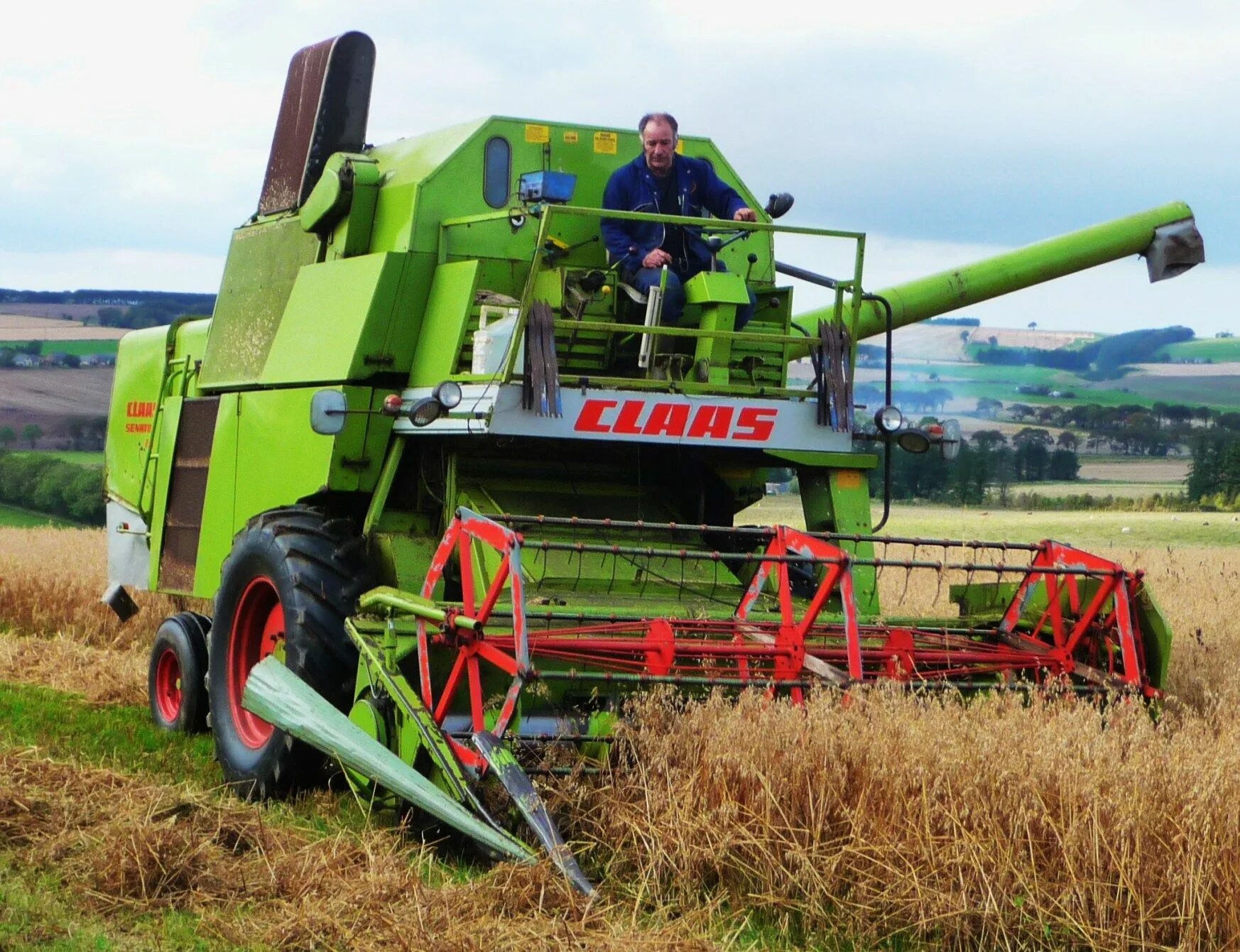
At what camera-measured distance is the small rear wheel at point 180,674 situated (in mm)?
8328

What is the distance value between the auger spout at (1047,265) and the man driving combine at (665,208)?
120 cm

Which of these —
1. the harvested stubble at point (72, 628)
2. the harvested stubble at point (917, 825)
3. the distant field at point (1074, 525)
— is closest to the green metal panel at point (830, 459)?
the harvested stubble at point (917, 825)

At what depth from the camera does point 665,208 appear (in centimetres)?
790

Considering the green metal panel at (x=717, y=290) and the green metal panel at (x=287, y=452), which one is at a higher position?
the green metal panel at (x=717, y=290)

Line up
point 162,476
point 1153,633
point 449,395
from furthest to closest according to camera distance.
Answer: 1. point 162,476
2. point 449,395
3. point 1153,633

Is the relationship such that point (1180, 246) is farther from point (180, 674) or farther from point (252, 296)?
point (180, 674)

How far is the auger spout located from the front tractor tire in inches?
122

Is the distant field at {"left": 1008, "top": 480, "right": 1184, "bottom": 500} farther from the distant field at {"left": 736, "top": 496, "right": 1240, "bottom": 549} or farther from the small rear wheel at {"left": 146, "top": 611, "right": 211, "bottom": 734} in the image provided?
the small rear wheel at {"left": 146, "top": 611, "right": 211, "bottom": 734}

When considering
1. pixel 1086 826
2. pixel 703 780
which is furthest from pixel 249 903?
pixel 1086 826

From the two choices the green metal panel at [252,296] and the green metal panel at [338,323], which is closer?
the green metal panel at [338,323]

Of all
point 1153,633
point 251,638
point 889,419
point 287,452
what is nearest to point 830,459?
point 889,419

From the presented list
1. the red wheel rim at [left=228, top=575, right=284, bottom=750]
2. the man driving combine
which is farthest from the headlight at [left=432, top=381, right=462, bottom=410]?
the red wheel rim at [left=228, top=575, right=284, bottom=750]

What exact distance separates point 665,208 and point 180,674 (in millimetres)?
3330

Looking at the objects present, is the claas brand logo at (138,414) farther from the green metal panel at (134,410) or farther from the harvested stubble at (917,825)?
the harvested stubble at (917,825)
